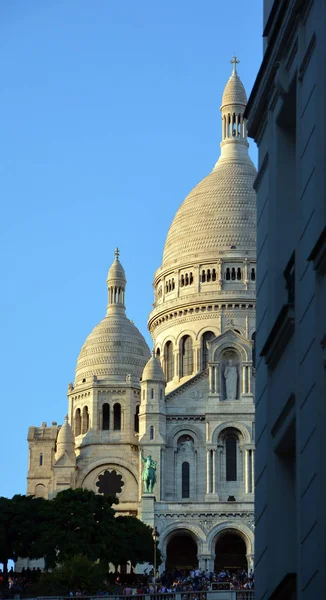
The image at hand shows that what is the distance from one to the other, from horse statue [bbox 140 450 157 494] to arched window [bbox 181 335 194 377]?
1231cm

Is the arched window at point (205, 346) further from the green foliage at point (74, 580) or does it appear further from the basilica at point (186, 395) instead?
the green foliage at point (74, 580)

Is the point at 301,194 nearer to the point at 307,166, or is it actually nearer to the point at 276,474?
the point at 307,166

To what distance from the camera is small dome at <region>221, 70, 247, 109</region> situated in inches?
4621

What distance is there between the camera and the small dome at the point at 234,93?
11738 cm

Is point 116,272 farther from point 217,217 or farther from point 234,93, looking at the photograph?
point 234,93

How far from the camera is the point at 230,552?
9388 cm

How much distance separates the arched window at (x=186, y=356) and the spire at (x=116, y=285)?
267 inches

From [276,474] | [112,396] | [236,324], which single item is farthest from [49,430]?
[276,474]

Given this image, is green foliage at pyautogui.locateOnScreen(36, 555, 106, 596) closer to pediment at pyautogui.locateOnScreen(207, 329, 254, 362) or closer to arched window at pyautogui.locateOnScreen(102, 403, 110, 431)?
pediment at pyautogui.locateOnScreen(207, 329, 254, 362)

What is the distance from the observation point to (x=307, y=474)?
12.2m

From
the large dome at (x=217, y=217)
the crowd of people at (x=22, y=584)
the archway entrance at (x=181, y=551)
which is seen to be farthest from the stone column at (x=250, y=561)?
the large dome at (x=217, y=217)

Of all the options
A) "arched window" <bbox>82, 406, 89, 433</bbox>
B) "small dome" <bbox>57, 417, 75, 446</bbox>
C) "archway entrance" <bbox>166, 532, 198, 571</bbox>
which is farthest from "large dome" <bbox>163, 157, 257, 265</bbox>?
"archway entrance" <bbox>166, 532, 198, 571</bbox>

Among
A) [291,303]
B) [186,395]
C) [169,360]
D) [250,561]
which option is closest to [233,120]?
[169,360]

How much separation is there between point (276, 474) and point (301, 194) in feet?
8.53
